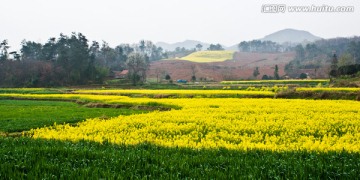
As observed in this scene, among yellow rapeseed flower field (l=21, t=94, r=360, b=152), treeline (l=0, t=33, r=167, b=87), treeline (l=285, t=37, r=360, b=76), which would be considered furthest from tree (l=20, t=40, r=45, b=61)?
yellow rapeseed flower field (l=21, t=94, r=360, b=152)

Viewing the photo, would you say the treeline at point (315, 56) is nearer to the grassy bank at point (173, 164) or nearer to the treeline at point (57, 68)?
the treeline at point (57, 68)

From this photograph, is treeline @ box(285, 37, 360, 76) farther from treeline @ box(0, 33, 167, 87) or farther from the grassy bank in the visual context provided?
the grassy bank

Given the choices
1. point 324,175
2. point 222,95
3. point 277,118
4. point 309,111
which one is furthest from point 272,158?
point 222,95

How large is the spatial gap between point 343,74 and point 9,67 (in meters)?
86.1

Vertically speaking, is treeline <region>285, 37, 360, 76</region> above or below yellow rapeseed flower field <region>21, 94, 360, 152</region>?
above

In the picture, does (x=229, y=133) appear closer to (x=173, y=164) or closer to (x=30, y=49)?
(x=173, y=164)

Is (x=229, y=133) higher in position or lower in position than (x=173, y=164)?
lower

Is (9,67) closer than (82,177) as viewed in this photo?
No

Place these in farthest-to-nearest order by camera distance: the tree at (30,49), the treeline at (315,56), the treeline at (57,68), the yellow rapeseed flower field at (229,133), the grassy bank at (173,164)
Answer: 1. the treeline at (315,56)
2. the tree at (30,49)
3. the treeline at (57,68)
4. the yellow rapeseed flower field at (229,133)
5. the grassy bank at (173,164)

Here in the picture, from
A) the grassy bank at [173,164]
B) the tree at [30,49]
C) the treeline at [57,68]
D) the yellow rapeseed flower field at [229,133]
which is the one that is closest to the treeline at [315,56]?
the treeline at [57,68]

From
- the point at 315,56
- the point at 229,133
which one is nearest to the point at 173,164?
the point at 229,133

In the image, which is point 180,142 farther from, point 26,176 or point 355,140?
point 355,140

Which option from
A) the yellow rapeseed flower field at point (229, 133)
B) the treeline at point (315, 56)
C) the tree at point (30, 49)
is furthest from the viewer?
the treeline at point (315, 56)

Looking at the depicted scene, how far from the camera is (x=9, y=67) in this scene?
93.6 meters
